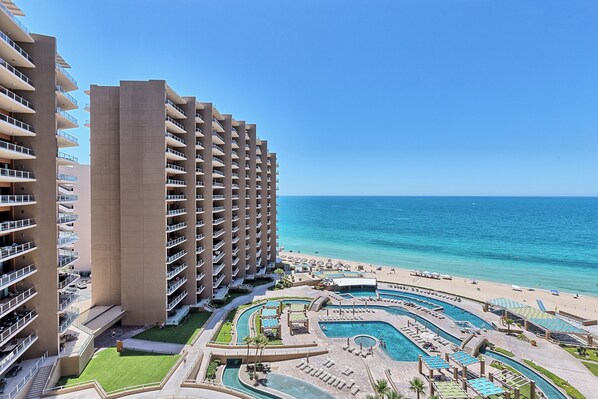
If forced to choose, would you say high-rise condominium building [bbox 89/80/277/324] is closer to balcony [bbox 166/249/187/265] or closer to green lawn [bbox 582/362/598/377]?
balcony [bbox 166/249/187/265]

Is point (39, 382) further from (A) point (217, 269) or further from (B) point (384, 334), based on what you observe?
(B) point (384, 334)

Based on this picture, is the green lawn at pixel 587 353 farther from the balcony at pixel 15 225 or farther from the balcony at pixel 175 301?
the balcony at pixel 15 225

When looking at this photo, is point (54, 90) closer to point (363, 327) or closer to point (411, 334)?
point (363, 327)

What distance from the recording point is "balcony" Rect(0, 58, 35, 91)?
64.7 ft

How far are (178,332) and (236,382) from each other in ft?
34.7

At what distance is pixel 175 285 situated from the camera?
1420 inches

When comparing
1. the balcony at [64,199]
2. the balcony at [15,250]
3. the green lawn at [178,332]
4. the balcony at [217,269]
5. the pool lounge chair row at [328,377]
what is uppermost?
the balcony at [64,199]

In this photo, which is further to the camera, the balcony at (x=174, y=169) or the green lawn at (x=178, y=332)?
the balcony at (x=174, y=169)

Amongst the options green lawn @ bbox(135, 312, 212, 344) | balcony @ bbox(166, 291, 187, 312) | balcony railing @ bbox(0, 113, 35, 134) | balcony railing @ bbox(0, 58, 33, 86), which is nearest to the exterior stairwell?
green lawn @ bbox(135, 312, 212, 344)

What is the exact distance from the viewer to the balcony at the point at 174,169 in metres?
35.2

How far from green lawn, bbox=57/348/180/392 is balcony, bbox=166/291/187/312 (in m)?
6.73

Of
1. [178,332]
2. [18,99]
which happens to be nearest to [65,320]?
[178,332]

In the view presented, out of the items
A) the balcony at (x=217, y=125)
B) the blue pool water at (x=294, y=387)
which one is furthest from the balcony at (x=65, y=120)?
the blue pool water at (x=294, y=387)

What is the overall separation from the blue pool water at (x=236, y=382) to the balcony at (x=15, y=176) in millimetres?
23040
